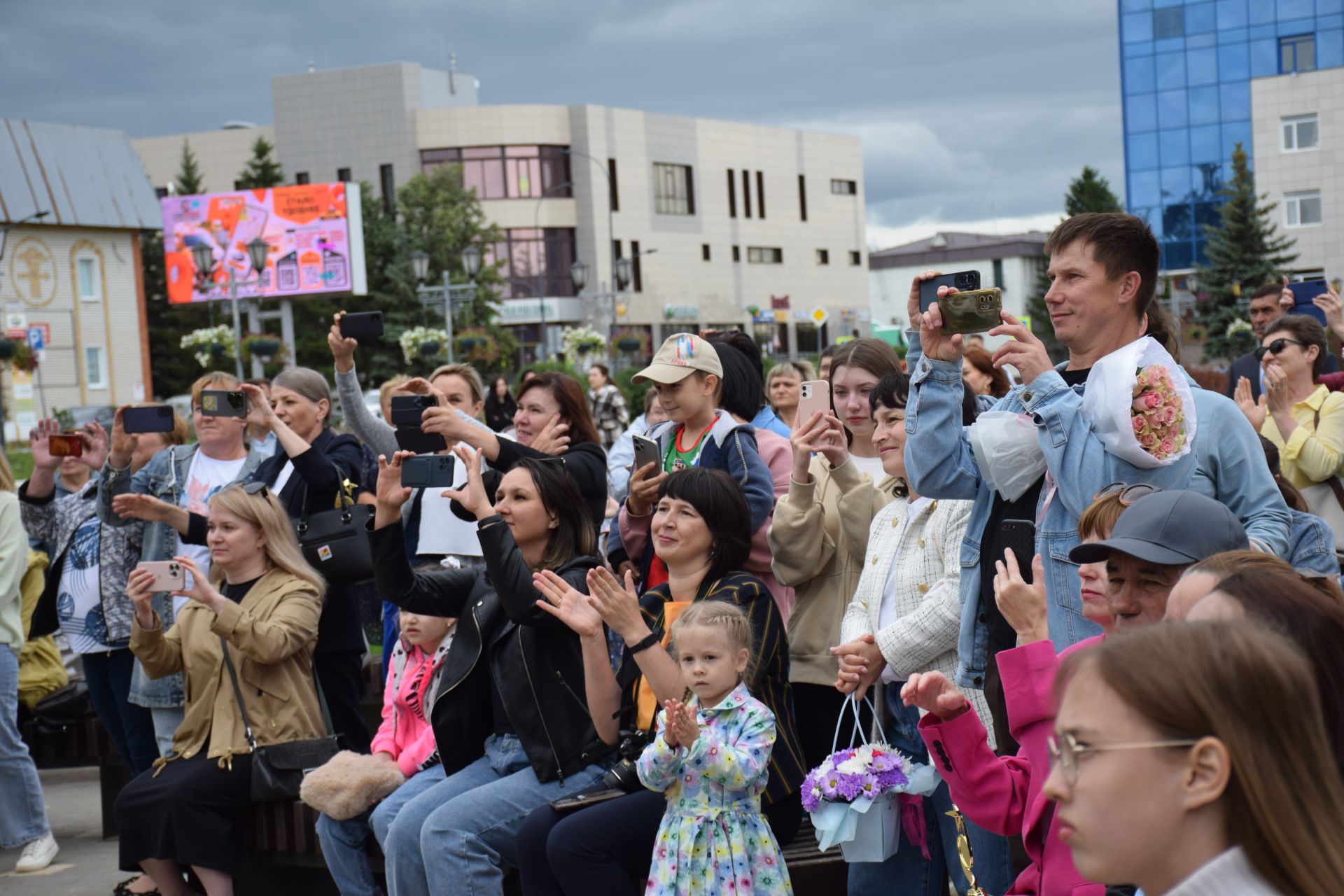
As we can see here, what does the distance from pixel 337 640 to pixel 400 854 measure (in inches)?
61.2

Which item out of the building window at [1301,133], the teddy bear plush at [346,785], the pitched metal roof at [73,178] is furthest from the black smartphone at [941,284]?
the building window at [1301,133]

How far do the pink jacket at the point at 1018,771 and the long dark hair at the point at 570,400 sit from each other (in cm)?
320

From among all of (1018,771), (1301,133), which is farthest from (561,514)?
(1301,133)

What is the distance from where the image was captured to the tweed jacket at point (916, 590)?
4094 mm

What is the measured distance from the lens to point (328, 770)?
5.01m

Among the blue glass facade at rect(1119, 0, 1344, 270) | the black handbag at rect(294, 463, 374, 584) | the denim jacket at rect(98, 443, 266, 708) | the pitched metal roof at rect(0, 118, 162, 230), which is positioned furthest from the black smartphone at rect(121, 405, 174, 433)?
the blue glass facade at rect(1119, 0, 1344, 270)

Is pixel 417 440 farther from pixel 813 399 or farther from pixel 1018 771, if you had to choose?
pixel 1018 771

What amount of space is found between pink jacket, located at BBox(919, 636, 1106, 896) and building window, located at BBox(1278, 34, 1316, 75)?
5914 centimetres

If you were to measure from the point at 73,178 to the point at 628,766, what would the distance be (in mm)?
48441

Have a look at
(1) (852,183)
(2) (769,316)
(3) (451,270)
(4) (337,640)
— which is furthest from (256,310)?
(4) (337,640)

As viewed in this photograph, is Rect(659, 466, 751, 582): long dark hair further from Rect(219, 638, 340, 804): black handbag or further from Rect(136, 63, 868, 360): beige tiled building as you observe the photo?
Rect(136, 63, 868, 360): beige tiled building

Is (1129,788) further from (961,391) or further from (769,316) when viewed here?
(769,316)

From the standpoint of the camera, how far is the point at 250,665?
5.57m

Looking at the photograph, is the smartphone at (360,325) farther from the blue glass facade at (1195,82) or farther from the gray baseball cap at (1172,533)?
the blue glass facade at (1195,82)
